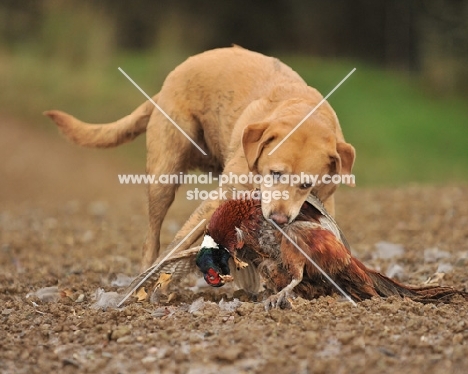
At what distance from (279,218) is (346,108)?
47.6 feet

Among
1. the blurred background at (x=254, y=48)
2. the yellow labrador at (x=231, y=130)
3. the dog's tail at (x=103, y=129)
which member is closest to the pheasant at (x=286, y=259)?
the yellow labrador at (x=231, y=130)

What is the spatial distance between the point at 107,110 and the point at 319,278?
41.6 ft

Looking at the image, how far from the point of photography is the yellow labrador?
5.25 meters

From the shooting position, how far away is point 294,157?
521cm

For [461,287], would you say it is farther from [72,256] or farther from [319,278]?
[72,256]

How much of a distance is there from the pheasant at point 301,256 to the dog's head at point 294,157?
15cm

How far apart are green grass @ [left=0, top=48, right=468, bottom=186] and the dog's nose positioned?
1123 centimetres

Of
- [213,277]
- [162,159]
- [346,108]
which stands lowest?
[213,277]

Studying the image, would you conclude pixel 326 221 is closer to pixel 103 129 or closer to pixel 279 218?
pixel 279 218

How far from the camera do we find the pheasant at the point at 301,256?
4.73m

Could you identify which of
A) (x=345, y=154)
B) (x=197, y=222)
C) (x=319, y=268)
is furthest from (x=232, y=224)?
(x=345, y=154)

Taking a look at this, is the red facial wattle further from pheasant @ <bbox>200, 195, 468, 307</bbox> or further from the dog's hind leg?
the dog's hind leg

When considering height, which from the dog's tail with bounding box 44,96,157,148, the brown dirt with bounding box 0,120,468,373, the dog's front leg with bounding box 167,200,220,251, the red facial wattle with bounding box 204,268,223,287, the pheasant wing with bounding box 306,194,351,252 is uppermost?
the dog's tail with bounding box 44,96,157,148

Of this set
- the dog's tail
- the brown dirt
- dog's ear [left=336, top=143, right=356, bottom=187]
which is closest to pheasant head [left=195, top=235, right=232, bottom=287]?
the brown dirt
